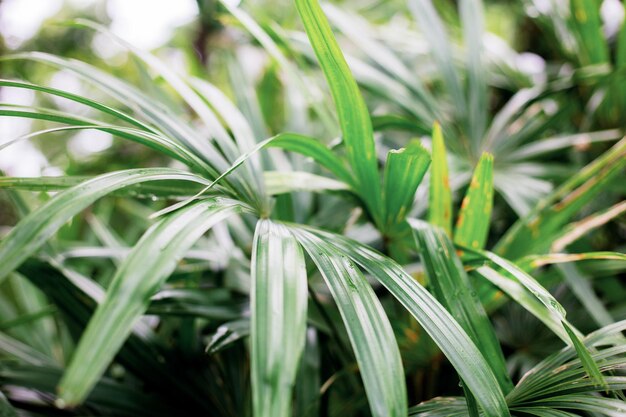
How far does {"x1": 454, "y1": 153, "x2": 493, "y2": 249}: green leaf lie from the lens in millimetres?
542

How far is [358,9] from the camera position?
4.16 ft

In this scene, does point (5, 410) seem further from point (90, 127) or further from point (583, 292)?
point (583, 292)

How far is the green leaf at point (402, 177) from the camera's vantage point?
0.50 meters

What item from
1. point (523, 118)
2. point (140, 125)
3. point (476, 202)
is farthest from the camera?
point (523, 118)

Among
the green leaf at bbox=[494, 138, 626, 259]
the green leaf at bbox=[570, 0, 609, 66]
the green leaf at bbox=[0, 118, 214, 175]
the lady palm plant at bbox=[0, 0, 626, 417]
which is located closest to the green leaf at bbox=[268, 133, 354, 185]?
the lady palm plant at bbox=[0, 0, 626, 417]

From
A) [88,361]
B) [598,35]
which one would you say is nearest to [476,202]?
[88,361]

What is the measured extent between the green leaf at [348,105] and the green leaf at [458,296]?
9cm

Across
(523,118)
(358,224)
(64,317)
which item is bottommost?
(64,317)

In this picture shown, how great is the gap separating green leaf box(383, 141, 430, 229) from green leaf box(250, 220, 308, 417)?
170 millimetres

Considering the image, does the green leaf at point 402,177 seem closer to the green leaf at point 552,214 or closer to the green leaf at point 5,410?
the green leaf at point 552,214

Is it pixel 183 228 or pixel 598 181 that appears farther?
pixel 598 181

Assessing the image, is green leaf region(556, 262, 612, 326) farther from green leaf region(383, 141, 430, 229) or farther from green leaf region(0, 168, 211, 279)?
green leaf region(0, 168, 211, 279)

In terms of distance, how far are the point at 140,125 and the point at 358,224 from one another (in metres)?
0.42

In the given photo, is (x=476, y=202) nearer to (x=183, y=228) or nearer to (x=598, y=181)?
(x=598, y=181)
